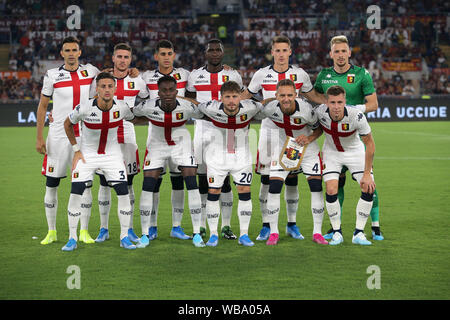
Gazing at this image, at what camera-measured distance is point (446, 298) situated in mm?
5105

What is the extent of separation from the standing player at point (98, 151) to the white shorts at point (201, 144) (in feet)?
3.03

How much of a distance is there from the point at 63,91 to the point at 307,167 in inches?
109

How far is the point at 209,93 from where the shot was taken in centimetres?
758

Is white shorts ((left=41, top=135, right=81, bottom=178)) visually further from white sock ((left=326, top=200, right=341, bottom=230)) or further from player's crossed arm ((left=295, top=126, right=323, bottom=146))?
white sock ((left=326, top=200, right=341, bottom=230))

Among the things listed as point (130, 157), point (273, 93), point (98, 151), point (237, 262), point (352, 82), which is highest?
point (352, 82)

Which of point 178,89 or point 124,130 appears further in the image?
point 178,89

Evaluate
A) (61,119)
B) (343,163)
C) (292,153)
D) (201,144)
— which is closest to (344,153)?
(343,163)

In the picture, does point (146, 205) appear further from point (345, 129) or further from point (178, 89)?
point (345, 129)

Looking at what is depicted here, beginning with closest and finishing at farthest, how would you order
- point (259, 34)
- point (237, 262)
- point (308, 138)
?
point (237, 262), point (308, 138), point (259, 34)

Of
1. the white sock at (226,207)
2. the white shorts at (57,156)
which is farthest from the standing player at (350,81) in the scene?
the white shorts at (57,156)

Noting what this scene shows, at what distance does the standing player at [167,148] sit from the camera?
22.9 feet

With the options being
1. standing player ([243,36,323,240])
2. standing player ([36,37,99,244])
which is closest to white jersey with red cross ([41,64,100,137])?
standing player ([36,37,99,244])

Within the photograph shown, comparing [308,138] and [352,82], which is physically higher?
[352,82]

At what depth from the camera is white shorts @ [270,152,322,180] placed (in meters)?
7.07
